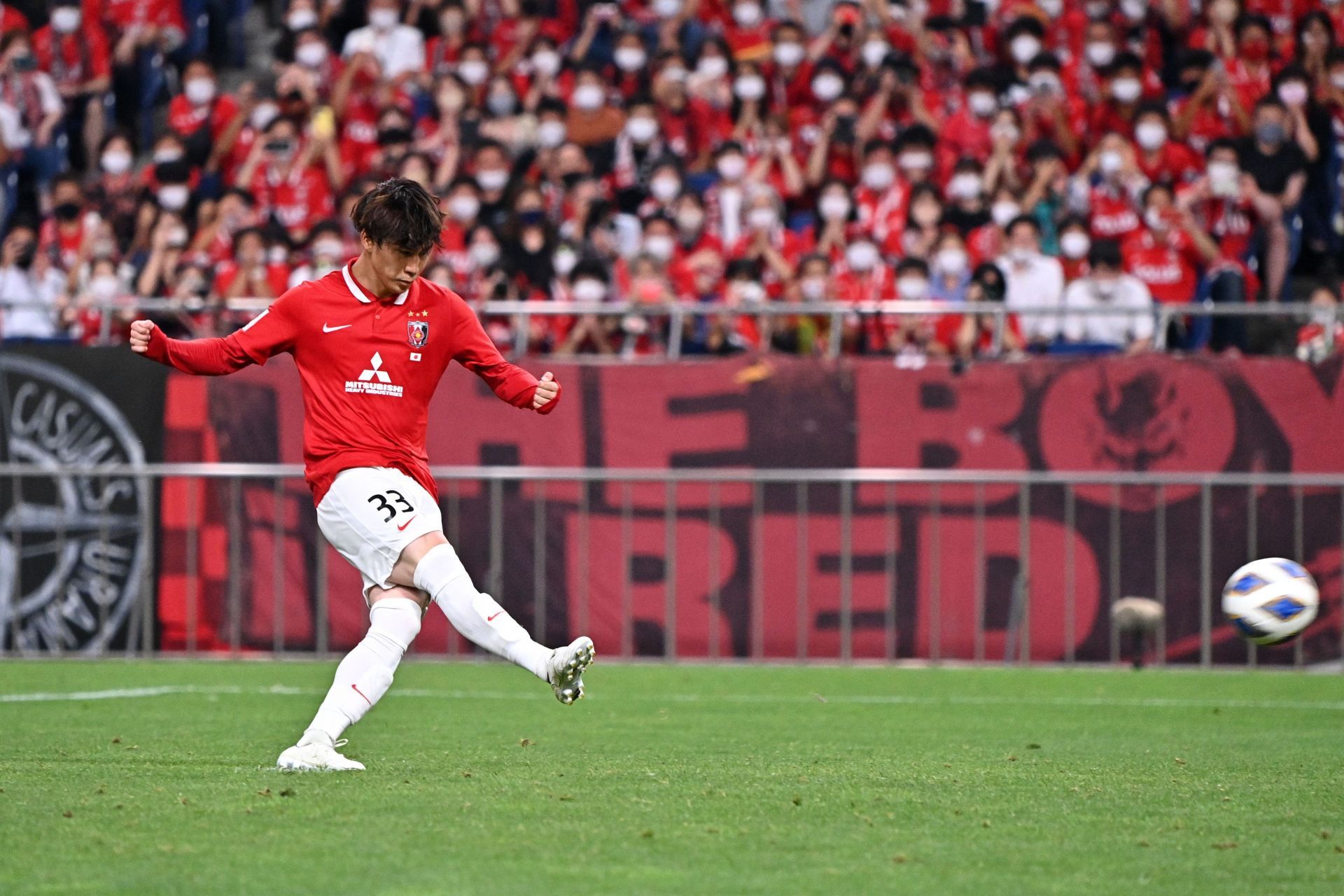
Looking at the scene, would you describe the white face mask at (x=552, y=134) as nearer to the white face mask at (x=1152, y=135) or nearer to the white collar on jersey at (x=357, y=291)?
the white face mask at (x=1152, y=135)

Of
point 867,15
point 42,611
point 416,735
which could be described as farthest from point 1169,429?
point 42,611

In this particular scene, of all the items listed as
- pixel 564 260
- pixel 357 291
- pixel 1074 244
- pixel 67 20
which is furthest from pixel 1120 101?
pixel 357 291

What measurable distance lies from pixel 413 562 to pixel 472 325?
104 centimetres

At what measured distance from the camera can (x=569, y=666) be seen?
7.19 metres

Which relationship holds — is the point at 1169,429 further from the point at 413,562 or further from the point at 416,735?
the point at 413,562

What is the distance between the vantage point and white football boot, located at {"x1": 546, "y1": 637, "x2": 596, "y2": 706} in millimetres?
7188

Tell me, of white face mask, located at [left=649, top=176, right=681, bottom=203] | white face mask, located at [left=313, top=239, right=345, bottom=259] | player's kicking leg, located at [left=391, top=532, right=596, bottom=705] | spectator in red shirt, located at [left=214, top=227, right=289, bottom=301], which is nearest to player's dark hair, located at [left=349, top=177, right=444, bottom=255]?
player's kicking leg, located at [left=391, top=532, right=596, bottom=705]

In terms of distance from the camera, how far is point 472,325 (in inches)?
309

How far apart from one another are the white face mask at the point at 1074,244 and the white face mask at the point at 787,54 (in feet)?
13.2

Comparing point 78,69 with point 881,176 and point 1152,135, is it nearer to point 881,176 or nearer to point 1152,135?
point 881,176

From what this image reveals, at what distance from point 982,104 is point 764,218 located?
278cm

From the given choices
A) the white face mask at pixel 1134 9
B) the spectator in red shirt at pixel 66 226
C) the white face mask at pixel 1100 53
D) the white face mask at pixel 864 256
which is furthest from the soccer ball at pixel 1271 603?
the spectator in red shirt at pixel 66 226

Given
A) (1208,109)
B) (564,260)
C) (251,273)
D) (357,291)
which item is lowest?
(357,291)

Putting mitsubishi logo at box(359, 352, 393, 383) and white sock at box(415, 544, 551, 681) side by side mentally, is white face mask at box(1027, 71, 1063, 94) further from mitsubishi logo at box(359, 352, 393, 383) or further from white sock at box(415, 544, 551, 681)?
white sock at box(415, 544, 551, 681)
